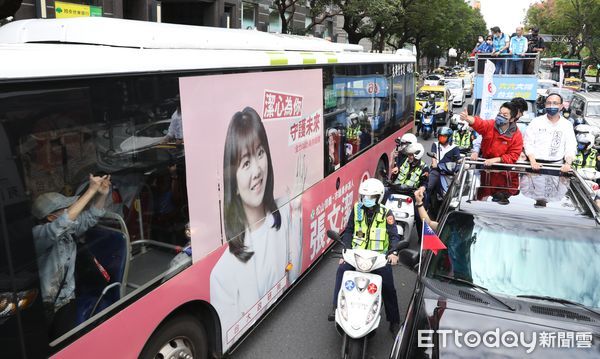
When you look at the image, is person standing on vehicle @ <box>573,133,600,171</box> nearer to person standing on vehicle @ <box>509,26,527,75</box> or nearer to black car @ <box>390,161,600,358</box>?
black car @ <box>390,161,600,358</box>

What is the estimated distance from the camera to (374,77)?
27.4 feet

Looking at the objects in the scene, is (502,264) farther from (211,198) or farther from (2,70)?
(2,70)

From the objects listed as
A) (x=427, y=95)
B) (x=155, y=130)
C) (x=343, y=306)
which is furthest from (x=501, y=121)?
(x=427, y=95)

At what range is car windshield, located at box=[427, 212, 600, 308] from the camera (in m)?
3.49

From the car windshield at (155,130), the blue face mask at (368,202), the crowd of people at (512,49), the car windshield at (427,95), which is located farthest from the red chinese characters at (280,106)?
the car windshield at (427,95)

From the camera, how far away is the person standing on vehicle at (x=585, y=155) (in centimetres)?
807

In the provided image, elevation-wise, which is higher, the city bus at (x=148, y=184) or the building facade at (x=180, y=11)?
the building facade at (x=180, y=11)

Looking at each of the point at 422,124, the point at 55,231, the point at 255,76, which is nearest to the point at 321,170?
the point at 255,76

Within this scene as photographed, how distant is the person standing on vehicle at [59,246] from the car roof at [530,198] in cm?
287

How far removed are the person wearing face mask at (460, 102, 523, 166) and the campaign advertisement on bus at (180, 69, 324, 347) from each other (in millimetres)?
2236

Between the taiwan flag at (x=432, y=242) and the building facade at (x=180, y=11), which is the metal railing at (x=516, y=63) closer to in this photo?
the building facade at (x=180, y=11)

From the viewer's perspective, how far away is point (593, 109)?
15992mm

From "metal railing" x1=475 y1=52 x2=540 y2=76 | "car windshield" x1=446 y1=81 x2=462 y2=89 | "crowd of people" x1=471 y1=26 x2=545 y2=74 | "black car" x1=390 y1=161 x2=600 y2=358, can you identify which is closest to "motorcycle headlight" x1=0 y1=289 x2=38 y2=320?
"black car" x1=390 y1=161 x2=600 y2=358

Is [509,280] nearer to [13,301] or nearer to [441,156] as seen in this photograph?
[13,301]
